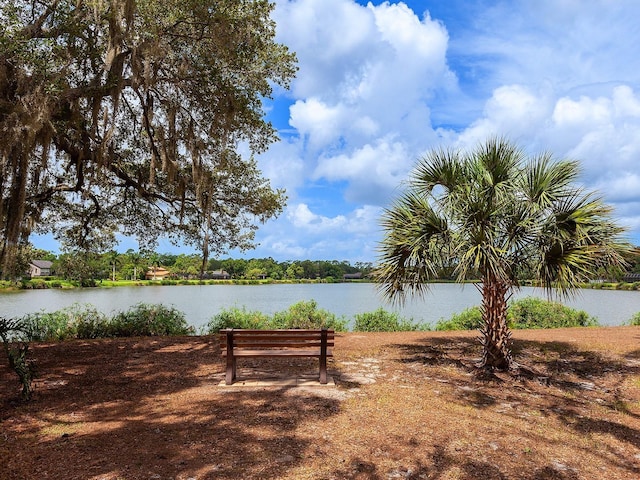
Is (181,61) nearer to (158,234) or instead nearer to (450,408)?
(158,234)

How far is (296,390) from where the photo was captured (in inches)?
228

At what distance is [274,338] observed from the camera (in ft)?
19.7

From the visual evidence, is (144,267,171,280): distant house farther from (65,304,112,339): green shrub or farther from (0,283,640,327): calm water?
(65,304,112,339): green shrub

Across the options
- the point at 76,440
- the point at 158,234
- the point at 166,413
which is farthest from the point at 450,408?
the point at 158,234

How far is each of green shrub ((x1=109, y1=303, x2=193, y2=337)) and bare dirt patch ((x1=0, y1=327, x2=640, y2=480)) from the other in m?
2.96

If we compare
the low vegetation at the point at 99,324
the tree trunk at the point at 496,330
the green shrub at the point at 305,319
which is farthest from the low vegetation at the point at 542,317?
the low vegetation at the point at 99,324

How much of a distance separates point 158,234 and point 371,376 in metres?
8.36

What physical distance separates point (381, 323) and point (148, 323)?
692cm

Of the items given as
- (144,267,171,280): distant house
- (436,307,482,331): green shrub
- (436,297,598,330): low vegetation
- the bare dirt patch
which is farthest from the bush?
(144,267,171,280): distant house

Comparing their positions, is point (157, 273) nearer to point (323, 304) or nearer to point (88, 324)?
point (323, 304)

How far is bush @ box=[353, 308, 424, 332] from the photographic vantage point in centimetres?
1355

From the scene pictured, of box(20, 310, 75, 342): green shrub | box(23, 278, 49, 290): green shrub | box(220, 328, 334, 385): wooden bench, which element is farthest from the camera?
box(23, 278, 49, 290): green shrub

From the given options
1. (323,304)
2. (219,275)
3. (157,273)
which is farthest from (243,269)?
(323,304)

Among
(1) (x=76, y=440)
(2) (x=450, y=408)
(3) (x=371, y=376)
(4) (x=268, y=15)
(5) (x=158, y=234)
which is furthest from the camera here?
(5) (x=158, y=234)
